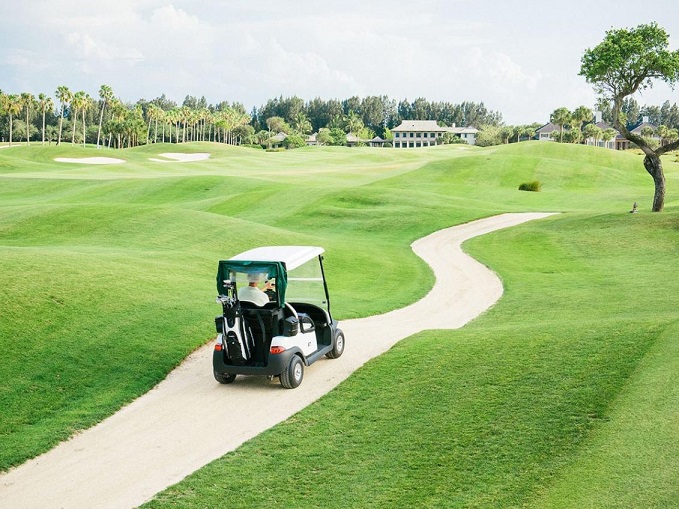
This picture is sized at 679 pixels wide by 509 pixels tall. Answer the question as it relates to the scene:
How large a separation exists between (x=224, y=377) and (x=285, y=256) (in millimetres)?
2981

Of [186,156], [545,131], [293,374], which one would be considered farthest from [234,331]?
[545,131]

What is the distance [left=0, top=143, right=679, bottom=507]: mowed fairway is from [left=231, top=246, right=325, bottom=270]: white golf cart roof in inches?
114

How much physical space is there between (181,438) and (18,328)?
23.4 feet

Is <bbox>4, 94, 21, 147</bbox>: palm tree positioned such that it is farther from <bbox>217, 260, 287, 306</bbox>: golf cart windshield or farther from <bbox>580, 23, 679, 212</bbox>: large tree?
<bbox>217, 260, 287, 306</bbox>: golf cart windshield

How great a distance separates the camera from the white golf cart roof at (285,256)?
15.7m

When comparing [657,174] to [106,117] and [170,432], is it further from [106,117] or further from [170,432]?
[106,117]

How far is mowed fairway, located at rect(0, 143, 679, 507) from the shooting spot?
10258 millimetres

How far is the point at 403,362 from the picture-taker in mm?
16109

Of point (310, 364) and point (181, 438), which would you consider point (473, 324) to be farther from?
point (181, 438)

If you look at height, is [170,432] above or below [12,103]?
below

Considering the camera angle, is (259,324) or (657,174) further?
(657,174)

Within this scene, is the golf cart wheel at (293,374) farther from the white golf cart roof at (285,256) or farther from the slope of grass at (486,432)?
the white golf cart roof at (285,256)

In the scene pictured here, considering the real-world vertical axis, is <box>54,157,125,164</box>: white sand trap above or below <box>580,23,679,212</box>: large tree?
below

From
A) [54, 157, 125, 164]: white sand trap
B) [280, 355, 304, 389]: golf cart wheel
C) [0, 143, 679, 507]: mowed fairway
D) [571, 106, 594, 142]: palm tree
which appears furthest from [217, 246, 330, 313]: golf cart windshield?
[571, 106, 594, 142]: palm tree
